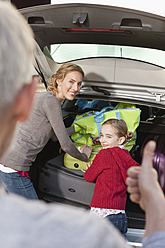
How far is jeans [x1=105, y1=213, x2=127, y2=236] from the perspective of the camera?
82.3 inches

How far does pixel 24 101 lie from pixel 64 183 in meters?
1.89

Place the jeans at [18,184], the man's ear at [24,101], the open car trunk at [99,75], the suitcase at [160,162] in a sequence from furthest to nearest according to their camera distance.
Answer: the suitcase at [160,162], the jeans at [18,184], the open car trunk at [99,75], the man's ear at [24,101]

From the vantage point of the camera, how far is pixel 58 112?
2.18 m

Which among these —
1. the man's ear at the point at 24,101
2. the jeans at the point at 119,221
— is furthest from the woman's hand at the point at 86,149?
the man's ear at the point at 24,101

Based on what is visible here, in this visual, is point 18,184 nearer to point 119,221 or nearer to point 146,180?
point 119,221

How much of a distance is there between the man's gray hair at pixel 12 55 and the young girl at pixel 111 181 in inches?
62.5

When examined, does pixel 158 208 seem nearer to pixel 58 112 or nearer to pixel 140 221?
A: pixel 58 112

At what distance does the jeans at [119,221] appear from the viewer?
2090 mm

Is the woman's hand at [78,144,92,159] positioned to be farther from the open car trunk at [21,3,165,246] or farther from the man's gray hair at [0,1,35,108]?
the man's gray hair at [0,1,35,108]

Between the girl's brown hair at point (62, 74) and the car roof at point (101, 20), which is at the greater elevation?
the car roof at point (101, 20)

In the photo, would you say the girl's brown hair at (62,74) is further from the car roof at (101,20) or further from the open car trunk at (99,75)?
the car roof at (101,20)

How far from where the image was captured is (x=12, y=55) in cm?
61

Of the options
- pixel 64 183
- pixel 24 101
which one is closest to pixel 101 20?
pixel 64 183

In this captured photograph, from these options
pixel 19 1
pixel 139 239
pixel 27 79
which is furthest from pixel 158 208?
pixel 19 1
